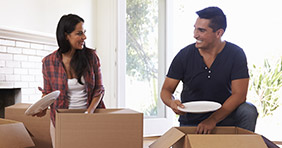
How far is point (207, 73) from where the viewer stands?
6.84 feet

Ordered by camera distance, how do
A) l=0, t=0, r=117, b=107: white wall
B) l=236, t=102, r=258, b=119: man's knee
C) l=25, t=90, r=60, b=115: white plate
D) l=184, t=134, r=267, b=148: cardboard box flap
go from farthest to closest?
l=0, t=0, r=117, b=107: white wall → l=236, t=102, r=258, b=119: man's knee → l=25, t=90, r=60, b=115: white plate → l=184, t=134, r=267, b=148: cardboard box flap

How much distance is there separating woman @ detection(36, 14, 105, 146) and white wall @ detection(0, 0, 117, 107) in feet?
2.85

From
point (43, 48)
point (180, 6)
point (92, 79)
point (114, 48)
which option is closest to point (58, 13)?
point (43, 48)

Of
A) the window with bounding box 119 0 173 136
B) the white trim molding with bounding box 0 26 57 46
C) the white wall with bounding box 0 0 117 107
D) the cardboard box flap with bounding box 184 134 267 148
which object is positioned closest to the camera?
the cardboard box flap with bounding box 184 134 267 148

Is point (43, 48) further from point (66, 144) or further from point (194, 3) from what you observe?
point (194, 3)

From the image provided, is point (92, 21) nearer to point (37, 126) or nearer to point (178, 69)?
point (37, 126)

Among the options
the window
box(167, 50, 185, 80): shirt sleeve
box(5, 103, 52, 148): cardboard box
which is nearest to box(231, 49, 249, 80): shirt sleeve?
box(167, 50, 185, 80): shirt sleeve

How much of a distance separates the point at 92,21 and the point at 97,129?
102 inches

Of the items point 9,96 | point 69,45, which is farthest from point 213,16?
point 9,96

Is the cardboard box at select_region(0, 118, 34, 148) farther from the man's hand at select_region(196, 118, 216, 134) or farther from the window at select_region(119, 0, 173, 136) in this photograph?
A: the window at select_region(119, 0, 173, 136)

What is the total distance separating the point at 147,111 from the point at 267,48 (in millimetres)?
3001

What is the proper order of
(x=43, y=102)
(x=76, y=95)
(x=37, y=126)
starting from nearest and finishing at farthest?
(x=43, y=102) → (x=76, y=95) → (x=37, y=126)

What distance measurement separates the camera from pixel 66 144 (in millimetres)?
1679

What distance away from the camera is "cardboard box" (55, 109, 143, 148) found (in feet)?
5.49
